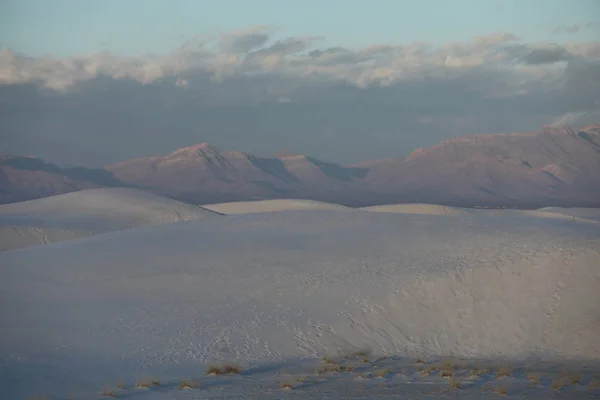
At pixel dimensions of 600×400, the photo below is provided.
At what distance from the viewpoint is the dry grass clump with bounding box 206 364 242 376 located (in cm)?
1703

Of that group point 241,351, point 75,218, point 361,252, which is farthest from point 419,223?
point 75,218

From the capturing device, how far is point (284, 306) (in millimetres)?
22453

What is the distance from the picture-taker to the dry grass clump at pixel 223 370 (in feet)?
55.9

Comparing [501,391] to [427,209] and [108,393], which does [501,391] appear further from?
[427,209]

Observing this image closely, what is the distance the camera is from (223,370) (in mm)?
17188

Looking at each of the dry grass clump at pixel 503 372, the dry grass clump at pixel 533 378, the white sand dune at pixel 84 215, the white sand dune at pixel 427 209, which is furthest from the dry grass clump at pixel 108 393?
the white sand dune at pixel 427 209

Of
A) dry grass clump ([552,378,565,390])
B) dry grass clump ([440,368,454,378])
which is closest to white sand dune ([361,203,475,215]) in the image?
dry grass clump ([440,368,454,378])

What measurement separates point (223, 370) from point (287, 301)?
5.90m

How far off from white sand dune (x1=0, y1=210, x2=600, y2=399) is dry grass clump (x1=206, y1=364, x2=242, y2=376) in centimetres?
47

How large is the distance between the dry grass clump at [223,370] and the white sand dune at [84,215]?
→ 3369 cm

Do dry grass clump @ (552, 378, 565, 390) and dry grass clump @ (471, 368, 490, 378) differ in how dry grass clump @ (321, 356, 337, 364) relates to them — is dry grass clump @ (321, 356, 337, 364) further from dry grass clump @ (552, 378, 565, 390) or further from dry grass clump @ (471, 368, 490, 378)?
dry grass clump @ (552, 378, 565, 390)

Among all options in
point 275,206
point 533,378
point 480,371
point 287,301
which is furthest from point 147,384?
point 275,206

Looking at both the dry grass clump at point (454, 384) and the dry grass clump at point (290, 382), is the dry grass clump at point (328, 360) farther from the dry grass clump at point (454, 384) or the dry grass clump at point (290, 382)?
the dry grass clump at point (454, 384)

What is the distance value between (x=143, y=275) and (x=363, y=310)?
7868 millimetres
